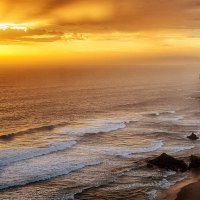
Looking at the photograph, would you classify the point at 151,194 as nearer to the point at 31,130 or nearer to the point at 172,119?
the point at 31,130

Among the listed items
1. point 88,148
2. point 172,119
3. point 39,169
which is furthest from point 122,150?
point 172,119

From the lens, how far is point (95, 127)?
78500 millimetres

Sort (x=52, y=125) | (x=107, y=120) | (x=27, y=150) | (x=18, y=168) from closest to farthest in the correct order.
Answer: (x=18, y=168)
(x=27, y=150)
(x=52, y=125)
(x=107, y=120)

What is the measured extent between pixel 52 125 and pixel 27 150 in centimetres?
2291

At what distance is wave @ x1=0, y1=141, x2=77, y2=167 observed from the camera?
5244 cm

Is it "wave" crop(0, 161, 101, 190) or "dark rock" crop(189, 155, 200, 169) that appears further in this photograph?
"dark rock" crop(189, 155, 200, 169)

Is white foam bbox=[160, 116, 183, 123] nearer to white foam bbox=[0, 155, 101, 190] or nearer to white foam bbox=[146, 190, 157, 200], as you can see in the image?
white foam bbox=[0, 155, 101, 190]

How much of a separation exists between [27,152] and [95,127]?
24242 millimetres

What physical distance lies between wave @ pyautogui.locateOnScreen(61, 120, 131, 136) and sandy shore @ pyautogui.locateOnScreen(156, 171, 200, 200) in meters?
30.2

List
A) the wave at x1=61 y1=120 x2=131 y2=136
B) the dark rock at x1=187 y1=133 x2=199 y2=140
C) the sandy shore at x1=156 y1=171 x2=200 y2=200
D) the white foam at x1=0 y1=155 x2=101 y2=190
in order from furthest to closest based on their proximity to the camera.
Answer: the wave at x1=61 y1=120 x2=131 y2=136 → the dark rock at x1=187 y1=133 x2=199 y2=140 → the white foam at x1=0 y1=155 x2=101 y2=190 → the sandy shore at x1=156 y1=171 x2=200 y2=200

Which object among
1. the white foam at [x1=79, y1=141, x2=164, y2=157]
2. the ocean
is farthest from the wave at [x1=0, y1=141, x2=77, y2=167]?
the white foam at [x1=79, y1=141, x2=164, y2=157]

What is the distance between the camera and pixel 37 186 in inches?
1662

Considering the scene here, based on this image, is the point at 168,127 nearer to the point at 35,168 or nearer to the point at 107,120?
the point at 107,120

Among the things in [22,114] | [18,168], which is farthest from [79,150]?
[22,114]
